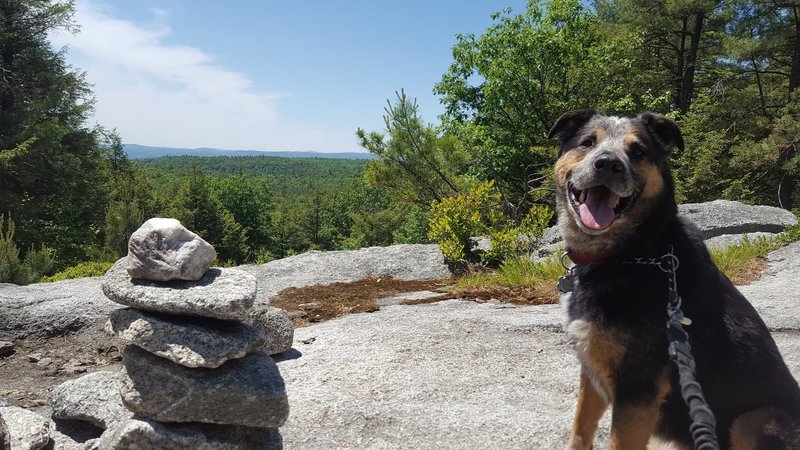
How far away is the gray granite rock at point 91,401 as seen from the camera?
500 cm

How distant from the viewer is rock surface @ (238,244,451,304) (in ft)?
39.6

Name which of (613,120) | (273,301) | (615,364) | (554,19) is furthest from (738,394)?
(554,19)

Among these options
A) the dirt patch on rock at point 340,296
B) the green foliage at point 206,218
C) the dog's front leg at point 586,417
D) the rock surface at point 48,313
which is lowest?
the green foliage at point 206,218

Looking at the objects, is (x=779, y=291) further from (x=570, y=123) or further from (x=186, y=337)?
(x=186, y=337)

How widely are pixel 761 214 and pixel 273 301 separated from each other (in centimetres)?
1129

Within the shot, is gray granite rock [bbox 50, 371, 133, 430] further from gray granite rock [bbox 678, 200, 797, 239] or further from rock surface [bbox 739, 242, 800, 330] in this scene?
gray granite rock [bbox 678, 200, 797, 239]

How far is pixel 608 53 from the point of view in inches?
886

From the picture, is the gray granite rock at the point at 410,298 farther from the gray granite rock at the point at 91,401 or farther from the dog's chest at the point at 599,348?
the dog's chest at the point at 599,348

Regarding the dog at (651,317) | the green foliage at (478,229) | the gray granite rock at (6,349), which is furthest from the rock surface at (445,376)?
the gray granite rock at (6,349)

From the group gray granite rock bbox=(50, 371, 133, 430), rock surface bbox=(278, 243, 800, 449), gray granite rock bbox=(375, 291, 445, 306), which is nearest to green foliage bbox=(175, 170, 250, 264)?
gray granite rock bbox=(375, 291, 445, 306)

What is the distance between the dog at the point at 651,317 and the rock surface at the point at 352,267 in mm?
8735

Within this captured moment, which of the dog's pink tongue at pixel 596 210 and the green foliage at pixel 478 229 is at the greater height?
the dog's pink tongue at pixel 596 210

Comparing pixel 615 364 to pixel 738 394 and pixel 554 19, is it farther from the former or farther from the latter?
pixel 554 19

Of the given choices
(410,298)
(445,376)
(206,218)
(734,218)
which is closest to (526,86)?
(734,218)
